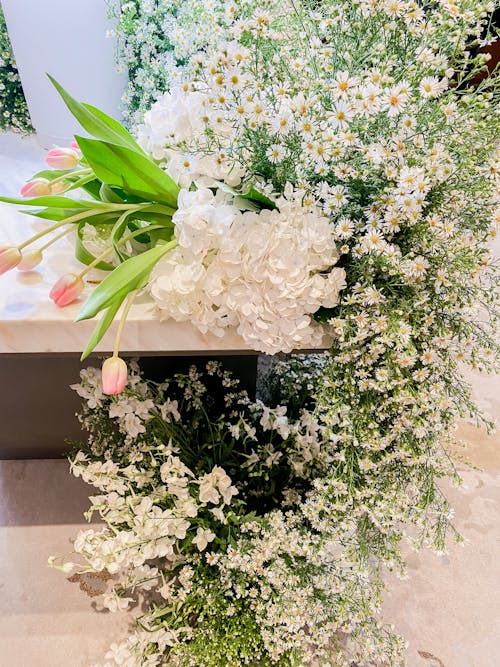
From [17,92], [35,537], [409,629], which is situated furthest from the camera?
[17,92]

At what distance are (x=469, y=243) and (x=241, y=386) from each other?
2.38 ft

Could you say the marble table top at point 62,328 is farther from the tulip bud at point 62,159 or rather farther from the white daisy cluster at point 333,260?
the tulip bud at point 62,159

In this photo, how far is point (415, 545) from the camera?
2.93ft

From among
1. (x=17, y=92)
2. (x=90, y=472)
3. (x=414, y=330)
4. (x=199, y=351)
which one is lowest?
(x=90, y=472)

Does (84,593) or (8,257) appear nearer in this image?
(8,257)

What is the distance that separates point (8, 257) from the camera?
0.78m

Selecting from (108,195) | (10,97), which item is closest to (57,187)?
(108,195)

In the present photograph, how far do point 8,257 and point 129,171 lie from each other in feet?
0.74

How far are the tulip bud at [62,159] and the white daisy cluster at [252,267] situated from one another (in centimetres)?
28

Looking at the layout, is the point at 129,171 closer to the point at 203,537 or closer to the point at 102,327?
the point at 102,327

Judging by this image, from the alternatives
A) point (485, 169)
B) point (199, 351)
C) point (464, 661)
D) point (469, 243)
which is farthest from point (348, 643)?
point (485, 169)

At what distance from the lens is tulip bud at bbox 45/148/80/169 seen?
90 centimetres

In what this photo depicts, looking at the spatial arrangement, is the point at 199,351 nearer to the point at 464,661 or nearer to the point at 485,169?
the point at 485,169

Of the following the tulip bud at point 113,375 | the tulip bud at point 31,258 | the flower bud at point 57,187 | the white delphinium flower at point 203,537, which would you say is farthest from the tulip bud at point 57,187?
the white delphinium flower at point 203,537
